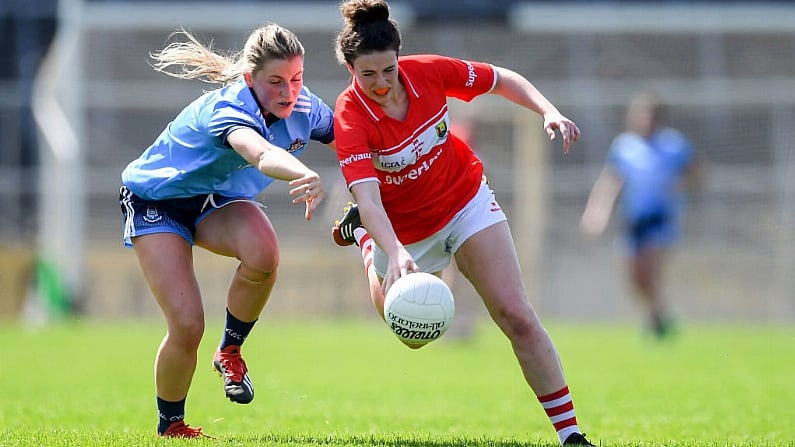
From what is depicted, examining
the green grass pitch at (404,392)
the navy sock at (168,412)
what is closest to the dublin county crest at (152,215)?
the navy sock at (168,412)

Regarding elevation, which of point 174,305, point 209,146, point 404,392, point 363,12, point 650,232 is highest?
point 363,12

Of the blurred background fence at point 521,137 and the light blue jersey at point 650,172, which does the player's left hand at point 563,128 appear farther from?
the blurred background fence at point 521,137

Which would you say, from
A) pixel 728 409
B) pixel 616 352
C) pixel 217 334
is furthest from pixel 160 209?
pixel 217 334

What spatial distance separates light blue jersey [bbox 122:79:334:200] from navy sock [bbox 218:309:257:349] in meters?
0.73

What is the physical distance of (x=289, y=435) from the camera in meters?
5.47

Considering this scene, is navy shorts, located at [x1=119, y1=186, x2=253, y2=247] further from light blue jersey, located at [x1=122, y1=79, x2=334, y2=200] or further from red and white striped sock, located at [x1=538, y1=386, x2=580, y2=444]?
red and white striped sock, located at [x1=538, y1=386, x2=580, y2=444]

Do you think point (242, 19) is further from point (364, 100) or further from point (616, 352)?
point (364, 100)

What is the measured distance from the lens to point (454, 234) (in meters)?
5.28

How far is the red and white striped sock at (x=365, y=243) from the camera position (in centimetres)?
566

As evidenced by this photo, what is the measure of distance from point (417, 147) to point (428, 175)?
190 mm

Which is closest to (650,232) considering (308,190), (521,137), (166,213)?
(521,137)

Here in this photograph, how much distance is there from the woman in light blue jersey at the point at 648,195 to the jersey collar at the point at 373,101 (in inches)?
309

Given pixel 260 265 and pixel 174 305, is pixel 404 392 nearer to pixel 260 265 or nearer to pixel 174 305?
pixel 260 265

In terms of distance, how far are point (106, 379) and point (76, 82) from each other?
10156 millimetres
